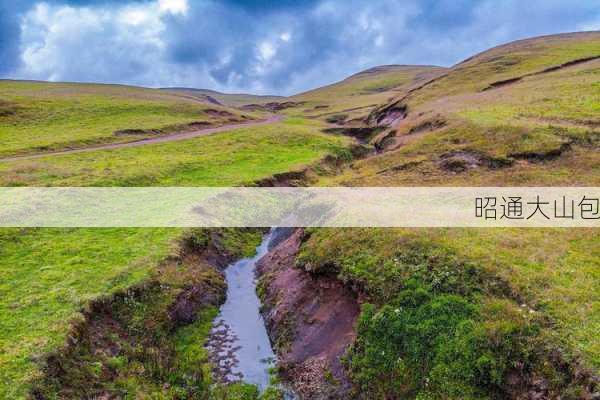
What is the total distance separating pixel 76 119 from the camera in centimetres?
7619

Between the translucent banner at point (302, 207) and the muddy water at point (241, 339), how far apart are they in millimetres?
6997

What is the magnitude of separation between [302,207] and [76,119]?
59138 mm

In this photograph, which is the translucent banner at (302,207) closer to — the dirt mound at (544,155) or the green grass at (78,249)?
the green grass at (78,249)

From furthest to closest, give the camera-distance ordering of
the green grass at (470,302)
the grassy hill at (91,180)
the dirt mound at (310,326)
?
the grassy hill at (91,180)
the dirt mound at (310,326)
the green grass at (470,302)

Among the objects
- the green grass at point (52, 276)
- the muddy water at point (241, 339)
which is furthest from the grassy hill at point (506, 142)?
the green grass at point (52, 276)

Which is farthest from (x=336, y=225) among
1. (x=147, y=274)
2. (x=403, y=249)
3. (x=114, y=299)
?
(x=114, y=299)

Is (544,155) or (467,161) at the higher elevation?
(544,155)

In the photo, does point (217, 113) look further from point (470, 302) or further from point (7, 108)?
point (470, 302)

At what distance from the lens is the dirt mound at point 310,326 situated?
58.3 ft

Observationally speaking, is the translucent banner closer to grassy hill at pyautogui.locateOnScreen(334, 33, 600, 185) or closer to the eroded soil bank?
grassy hill at pyautogui.locateOnScreen(334, 33, 600, 185)

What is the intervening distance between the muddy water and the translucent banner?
23.0ft

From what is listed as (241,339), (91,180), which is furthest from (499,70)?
(241,339)

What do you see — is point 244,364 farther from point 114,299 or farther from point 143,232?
point 143,232

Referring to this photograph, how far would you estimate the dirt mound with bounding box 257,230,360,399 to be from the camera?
17.8 metres
